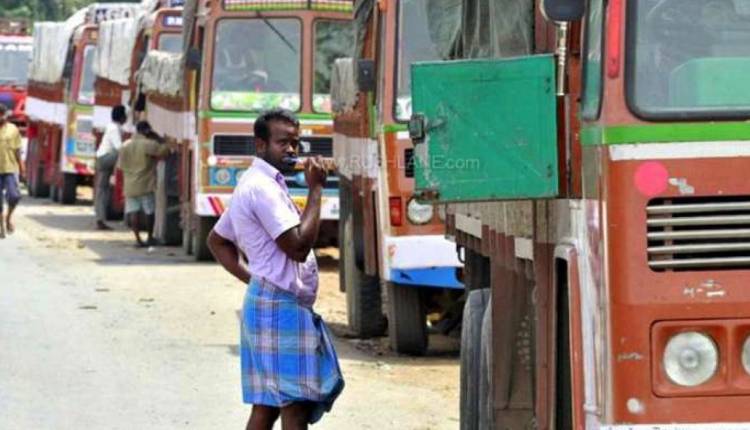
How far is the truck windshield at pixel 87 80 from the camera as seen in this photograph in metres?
32.1

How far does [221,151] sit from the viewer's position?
20922mm

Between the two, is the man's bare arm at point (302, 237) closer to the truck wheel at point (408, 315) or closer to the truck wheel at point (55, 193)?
the truck wheel at point (408, 315)

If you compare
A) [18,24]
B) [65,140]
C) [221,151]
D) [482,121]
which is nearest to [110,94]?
[65,140]

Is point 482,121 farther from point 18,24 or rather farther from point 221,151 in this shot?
point 18,24

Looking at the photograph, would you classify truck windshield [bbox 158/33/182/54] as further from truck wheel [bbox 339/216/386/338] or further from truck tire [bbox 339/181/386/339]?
truck wheel [bbox 339/216/386/338]

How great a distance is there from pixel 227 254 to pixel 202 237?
538 inches

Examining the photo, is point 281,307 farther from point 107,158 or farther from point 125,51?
point 125,51

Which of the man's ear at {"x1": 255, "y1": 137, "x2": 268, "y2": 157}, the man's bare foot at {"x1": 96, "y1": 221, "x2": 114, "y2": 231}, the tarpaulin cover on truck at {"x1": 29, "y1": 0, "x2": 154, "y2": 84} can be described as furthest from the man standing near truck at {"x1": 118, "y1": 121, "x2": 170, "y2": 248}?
the man's ear at {"x1": 255, "y1": 137, "x2": 268, "y2": 157}

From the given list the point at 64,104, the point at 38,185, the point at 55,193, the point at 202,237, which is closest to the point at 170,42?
the point at 202,237

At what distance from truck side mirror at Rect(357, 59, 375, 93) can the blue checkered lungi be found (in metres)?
5.93

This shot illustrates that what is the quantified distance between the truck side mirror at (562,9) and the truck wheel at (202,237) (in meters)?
15.8

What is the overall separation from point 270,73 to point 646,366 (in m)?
15.5

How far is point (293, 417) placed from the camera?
25.7 ft

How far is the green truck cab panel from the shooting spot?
5969 millimetres
